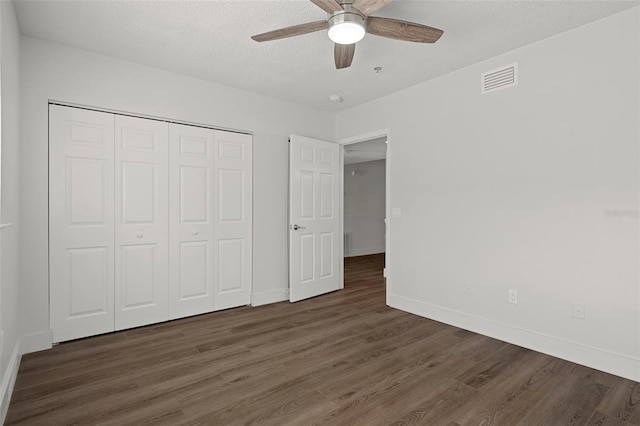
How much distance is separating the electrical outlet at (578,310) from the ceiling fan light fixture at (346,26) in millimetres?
2601

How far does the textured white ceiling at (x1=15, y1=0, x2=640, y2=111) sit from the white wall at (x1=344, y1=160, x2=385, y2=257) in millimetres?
5200

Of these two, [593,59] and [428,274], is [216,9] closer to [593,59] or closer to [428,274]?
[593,59]

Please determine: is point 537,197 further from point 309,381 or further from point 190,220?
point 190,220

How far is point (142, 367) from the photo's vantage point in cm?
251

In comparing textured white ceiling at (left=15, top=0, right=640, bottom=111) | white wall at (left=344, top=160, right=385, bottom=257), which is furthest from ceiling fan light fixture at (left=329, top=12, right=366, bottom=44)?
white wall at (left=344, top=160, right=385, bottom=257)

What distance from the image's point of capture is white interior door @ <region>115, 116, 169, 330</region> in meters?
3.22

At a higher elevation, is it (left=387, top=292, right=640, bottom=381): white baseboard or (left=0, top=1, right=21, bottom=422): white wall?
(left=0, top=1, right=21, bottom=422): white wall

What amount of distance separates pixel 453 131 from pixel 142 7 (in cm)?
291

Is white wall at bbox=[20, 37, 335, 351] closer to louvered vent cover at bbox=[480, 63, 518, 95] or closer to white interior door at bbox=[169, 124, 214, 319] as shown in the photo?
white interior door at bbox=[169, 124, 214, 319]

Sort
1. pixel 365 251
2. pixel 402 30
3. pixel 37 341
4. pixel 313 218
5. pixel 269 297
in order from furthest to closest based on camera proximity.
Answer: pixel 365 251 < pixel 313 218 < pixel 269 297 < pixel 37 341 < pixel 402 30

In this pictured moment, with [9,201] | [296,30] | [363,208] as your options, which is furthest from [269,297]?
[363,208]

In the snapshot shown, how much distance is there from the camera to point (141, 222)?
3336 millimetres

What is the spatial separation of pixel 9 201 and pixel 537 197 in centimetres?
395

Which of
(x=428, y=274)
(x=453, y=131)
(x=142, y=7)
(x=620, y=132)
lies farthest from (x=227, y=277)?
(x=620, y=132)
